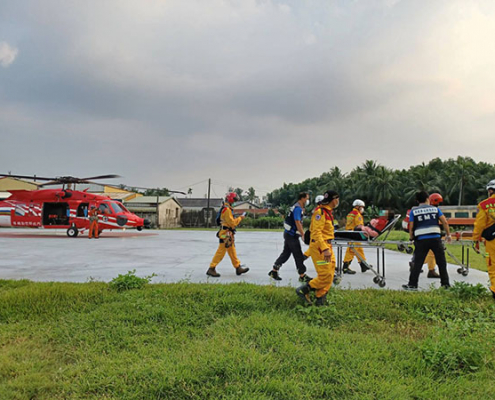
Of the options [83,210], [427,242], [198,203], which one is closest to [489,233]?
[427,242]

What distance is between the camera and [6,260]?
955 cm

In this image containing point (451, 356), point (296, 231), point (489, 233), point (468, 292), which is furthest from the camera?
point (296, 231)

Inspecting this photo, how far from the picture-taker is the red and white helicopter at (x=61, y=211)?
18984 mm

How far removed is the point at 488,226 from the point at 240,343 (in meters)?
4.34

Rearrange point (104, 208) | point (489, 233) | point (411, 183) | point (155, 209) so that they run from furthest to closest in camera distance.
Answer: point (411, 183) < point (155, 209) < point (104, 208) < point (489, 233)

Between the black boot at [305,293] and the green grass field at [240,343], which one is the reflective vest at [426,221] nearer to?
the green grass field at [240,343]

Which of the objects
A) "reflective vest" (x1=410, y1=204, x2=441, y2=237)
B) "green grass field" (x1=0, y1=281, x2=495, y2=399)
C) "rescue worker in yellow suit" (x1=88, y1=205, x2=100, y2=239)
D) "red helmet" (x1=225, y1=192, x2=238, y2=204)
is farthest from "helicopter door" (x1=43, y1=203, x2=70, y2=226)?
"reflective vest" (x1=410, y1=204, x2=441, y2=237)

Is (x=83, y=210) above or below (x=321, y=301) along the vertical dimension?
above

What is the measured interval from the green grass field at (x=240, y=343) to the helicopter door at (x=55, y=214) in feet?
51.7

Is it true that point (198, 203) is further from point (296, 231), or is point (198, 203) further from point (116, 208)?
point (296, 231)

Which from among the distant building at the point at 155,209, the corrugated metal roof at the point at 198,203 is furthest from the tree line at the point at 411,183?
the corrugated metal roof at the point at 198,203

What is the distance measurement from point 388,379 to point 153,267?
6.41 meters

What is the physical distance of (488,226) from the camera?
17.6 feet

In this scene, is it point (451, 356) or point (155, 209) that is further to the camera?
point (155, 209)
